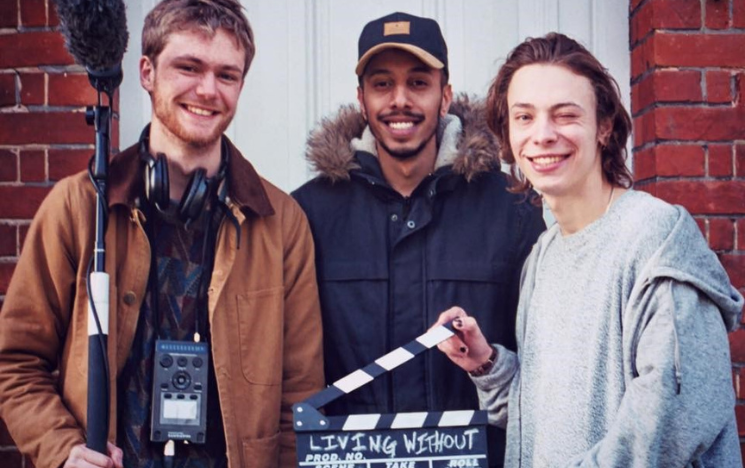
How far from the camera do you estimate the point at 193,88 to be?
2881 millimetres

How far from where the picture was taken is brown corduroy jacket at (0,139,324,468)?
2727mm

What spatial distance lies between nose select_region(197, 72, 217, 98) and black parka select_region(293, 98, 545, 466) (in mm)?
510

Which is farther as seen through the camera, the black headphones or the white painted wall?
the white painted wall

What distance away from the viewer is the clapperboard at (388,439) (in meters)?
2.59

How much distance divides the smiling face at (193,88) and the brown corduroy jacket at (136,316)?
0.57 ft

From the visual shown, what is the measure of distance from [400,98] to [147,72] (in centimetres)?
82

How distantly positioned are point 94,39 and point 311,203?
41.5 inches

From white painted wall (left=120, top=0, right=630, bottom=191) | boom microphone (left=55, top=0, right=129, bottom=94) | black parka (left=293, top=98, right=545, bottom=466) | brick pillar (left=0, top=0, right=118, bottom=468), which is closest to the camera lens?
boom microphone (left=55, top=0, right=129, bottom=94)

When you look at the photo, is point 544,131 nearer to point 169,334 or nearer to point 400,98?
point 400,98

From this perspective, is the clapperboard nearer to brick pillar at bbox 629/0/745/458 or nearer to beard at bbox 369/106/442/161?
beard at bbox 369/106/442/161

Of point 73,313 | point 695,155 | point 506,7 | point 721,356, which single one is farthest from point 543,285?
point 506,7

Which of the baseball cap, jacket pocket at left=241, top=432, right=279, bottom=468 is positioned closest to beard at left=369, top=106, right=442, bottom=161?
the baseball cap

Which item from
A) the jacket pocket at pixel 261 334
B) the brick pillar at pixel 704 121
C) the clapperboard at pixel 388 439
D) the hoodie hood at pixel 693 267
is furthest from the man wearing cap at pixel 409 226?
the hoodie hood at pixel 693 267

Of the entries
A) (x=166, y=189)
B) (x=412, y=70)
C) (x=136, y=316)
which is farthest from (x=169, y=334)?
(x=412, y=70)
